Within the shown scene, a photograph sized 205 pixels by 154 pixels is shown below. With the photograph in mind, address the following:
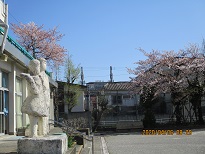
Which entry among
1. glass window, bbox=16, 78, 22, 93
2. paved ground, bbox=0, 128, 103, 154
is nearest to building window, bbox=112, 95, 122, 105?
glass window, bbox=16, 78, 22, 93

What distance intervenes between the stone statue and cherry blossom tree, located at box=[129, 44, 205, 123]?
1929cm

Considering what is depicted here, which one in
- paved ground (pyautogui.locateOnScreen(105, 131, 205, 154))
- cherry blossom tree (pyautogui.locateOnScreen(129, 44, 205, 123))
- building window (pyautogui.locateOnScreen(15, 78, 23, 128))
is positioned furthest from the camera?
cherry blossom tree (pyautogui.locateOnScreen(129, 44, 205, 123))

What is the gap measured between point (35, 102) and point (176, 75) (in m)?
21.0

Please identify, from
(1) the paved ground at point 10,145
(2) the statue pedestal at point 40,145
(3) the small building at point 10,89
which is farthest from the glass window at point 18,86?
(2) the statue pedestal at point 40,145

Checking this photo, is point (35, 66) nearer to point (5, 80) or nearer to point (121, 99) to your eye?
point (5, 80)

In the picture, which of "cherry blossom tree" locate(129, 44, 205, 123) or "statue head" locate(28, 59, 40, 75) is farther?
"cherry blossom tree" locate(129, 44, 205, 123)

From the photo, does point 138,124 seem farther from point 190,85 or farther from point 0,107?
point 0,107

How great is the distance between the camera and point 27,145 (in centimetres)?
702

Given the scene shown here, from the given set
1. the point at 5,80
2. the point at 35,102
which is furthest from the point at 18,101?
the point at 35,102

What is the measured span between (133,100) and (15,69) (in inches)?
944

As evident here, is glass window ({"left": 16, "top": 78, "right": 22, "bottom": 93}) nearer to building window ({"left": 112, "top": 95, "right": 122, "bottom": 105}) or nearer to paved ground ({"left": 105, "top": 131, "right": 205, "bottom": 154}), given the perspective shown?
paved ground ({"left": 105, "top": 131, "right": 205, "bottom": 154})

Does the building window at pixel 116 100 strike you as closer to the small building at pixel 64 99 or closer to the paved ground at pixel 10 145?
the small building at pixel 64 99

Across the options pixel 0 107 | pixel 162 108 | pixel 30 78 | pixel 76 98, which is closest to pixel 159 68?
pixel 162 108

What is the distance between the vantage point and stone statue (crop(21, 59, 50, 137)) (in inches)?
281
